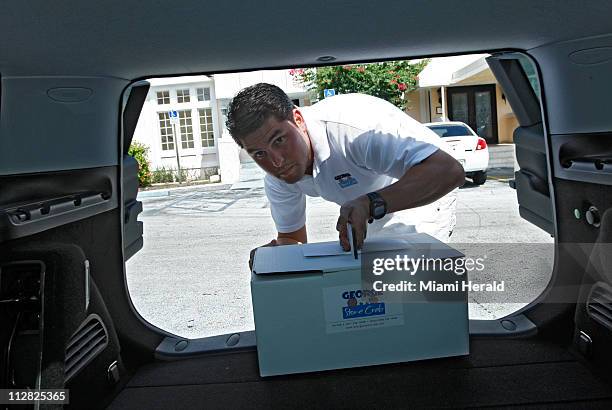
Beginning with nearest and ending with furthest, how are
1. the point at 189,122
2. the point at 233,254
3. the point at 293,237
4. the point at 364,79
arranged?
the point at 293,237 → the point at 233,254 → the point at 364,79 → the point at 189,122

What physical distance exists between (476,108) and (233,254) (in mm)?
14184

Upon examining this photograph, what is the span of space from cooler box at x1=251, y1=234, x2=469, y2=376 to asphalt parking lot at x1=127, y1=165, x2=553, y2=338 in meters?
1.77

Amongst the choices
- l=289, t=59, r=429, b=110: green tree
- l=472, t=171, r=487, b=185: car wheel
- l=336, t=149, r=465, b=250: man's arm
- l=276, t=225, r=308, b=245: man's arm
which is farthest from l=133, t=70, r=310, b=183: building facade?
l=336, t=149, r=465, b=250: man's arm

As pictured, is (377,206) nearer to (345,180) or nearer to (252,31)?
(345,180)

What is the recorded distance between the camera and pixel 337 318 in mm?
1890

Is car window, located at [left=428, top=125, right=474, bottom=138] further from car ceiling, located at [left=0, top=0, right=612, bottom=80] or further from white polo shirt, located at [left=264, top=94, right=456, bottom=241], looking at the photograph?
car ceiling, located at [left=0, top=0, right=612, bottom=80]

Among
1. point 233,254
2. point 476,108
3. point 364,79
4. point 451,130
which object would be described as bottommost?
point 233,254

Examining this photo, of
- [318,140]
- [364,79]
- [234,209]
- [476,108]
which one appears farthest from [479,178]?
[318,140]

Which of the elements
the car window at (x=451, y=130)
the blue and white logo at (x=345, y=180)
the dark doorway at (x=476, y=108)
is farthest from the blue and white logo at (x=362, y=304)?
the dark doorway at (x=476, y=108)

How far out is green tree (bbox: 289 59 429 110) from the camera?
43.0 ft

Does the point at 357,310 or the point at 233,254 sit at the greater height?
the point at 357,310

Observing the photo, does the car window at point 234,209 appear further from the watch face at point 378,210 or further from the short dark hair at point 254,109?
the watch face at point 378,210

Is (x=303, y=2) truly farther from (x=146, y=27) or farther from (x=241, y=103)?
(x=241, y=103)

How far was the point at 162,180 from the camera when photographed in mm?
16188
